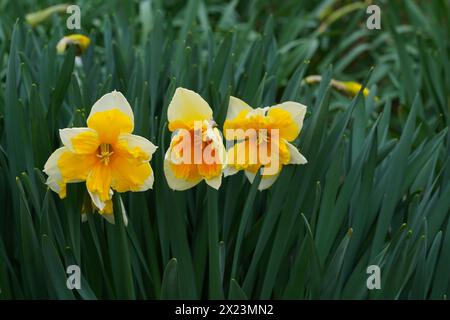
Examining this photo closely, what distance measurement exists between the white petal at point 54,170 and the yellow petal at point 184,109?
179mm

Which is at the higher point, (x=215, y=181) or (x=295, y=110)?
(x=295, y=110)

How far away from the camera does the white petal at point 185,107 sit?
46.2 inches

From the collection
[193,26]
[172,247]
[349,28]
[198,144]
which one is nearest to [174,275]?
[172,247]

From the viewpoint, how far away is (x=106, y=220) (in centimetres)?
124

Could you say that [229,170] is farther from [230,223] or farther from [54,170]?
[54,170]

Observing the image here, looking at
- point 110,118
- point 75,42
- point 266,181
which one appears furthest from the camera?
point 75,42

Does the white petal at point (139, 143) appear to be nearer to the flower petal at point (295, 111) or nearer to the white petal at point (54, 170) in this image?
the white petal at point (54, 170)

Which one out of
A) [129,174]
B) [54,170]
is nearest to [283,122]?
[129,174]

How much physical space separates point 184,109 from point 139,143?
0.09m

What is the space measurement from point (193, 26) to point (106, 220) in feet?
3.78

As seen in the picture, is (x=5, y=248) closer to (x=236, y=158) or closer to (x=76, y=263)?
(x=76, y=263)

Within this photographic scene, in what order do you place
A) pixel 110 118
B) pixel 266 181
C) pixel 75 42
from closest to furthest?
pixel 110 118 → pixel 266 181 → pixel 75 42

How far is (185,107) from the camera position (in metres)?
1.18

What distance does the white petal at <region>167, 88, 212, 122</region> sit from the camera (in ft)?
3.85
